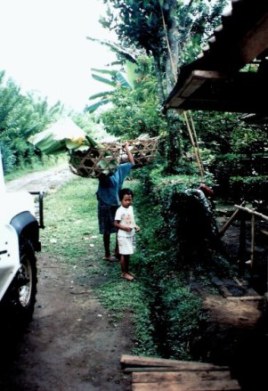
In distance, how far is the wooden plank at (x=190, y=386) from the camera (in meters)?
2.82

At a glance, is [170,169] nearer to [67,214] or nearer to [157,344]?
[67,214]

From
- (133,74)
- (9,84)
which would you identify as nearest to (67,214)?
(133,74)

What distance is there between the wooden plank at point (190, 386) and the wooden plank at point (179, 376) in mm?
51

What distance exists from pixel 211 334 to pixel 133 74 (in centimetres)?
1113

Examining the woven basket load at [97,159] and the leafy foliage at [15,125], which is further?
the leafy foliage at [15,125]

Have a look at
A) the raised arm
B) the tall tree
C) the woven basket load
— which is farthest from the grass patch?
the tall tree

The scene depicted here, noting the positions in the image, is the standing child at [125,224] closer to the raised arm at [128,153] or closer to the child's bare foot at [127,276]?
the child's bare foot at [127,276]

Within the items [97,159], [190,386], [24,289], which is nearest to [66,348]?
[24,289]

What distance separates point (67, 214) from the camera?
35.6 feet

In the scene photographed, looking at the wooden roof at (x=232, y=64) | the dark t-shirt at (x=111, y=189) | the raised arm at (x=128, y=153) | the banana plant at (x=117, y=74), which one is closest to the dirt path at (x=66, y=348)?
the dark t-shirt at (x=111, y=189)

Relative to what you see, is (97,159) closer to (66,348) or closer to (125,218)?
(125,218)

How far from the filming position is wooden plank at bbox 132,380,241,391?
9.24 ft

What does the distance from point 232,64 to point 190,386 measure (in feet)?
8.21

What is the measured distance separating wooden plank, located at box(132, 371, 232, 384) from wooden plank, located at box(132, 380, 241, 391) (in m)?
0.05
